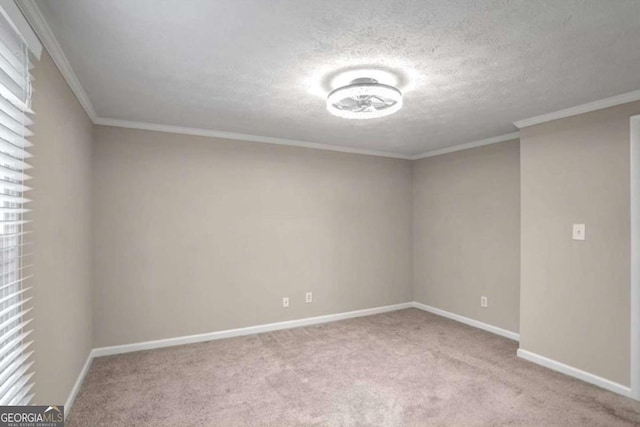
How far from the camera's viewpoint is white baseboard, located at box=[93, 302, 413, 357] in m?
3.33

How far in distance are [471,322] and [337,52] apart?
3730mm

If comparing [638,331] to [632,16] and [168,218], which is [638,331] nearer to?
[632,16]

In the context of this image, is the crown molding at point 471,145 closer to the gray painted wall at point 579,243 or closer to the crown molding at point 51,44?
the gray painted wall at point 579,243

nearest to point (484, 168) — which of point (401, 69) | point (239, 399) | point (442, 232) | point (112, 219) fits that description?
point (442, 232)

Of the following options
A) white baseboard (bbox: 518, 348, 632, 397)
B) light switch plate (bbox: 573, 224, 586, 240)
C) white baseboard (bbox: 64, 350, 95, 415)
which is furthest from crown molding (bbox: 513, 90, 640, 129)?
white baseboard (bbox: 64, 350, 95, 415)

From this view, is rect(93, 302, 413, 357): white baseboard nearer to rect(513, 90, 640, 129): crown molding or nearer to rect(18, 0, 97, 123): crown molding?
rect(18, 0, 97, 123): crown molding

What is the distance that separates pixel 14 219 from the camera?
1.50 meters

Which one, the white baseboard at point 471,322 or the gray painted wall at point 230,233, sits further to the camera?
the white baseboard at point 471,322

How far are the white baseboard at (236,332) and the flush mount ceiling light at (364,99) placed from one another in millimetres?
2682

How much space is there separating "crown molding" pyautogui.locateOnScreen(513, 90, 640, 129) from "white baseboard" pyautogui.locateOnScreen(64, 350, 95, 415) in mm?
4357

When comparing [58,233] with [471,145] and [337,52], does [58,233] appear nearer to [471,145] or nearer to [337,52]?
[337,52]

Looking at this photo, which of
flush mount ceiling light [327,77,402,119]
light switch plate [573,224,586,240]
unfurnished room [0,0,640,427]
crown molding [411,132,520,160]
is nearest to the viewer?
unfurnished room [0,0,640,427]

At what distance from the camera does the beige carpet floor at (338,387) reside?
2.29m

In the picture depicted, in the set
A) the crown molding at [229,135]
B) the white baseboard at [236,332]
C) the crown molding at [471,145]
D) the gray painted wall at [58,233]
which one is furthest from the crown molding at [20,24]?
the crown molding at [471,145]
